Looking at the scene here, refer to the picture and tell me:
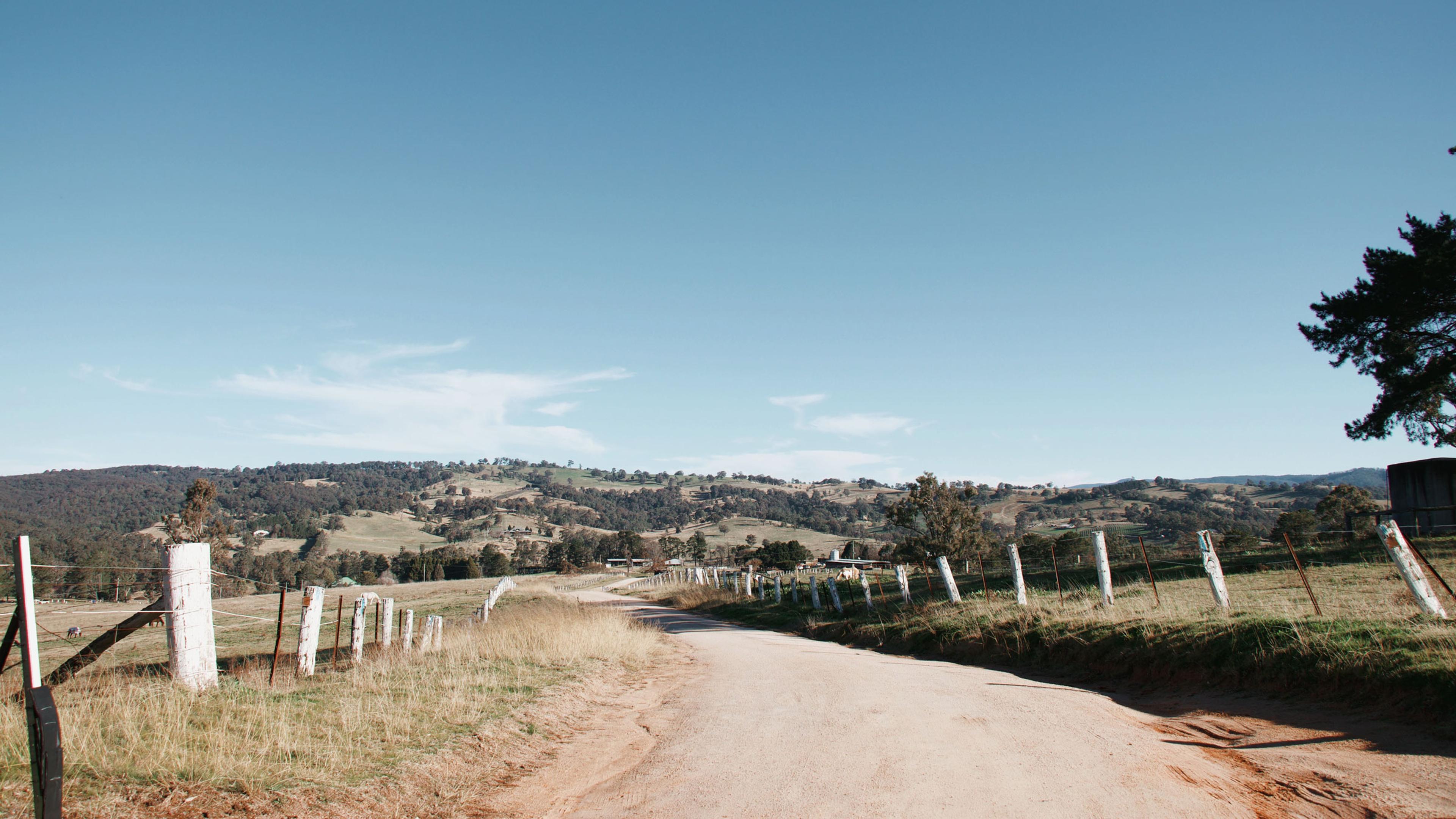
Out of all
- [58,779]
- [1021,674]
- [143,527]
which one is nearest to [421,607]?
[1021,674]

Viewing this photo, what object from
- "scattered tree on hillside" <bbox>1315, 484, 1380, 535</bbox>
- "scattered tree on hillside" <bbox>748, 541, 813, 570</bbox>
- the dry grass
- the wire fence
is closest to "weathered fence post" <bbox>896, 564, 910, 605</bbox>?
the wire fence

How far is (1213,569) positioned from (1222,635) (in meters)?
2.19

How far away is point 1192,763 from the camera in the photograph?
22.5ft

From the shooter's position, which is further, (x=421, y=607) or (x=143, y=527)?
(x=143, y=527)

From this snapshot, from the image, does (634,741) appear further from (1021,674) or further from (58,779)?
(1021,674)

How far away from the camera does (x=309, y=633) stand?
37.9 ft

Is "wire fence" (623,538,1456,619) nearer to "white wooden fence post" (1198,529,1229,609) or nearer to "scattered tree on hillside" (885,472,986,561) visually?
"white wooden fence post" (1198,529,1229,609)

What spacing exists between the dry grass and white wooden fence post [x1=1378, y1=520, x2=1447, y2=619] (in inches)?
466

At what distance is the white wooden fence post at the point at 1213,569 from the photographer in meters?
13.2

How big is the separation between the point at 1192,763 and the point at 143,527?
228 meters

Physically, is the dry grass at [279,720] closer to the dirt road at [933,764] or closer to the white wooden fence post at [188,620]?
the white wooden fence post at [188,620]

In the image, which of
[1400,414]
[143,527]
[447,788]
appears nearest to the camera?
[447,788]

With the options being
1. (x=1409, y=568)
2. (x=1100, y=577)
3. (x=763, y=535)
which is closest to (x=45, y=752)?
(x=1409, y=568)

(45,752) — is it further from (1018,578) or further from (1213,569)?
(1018,578)
